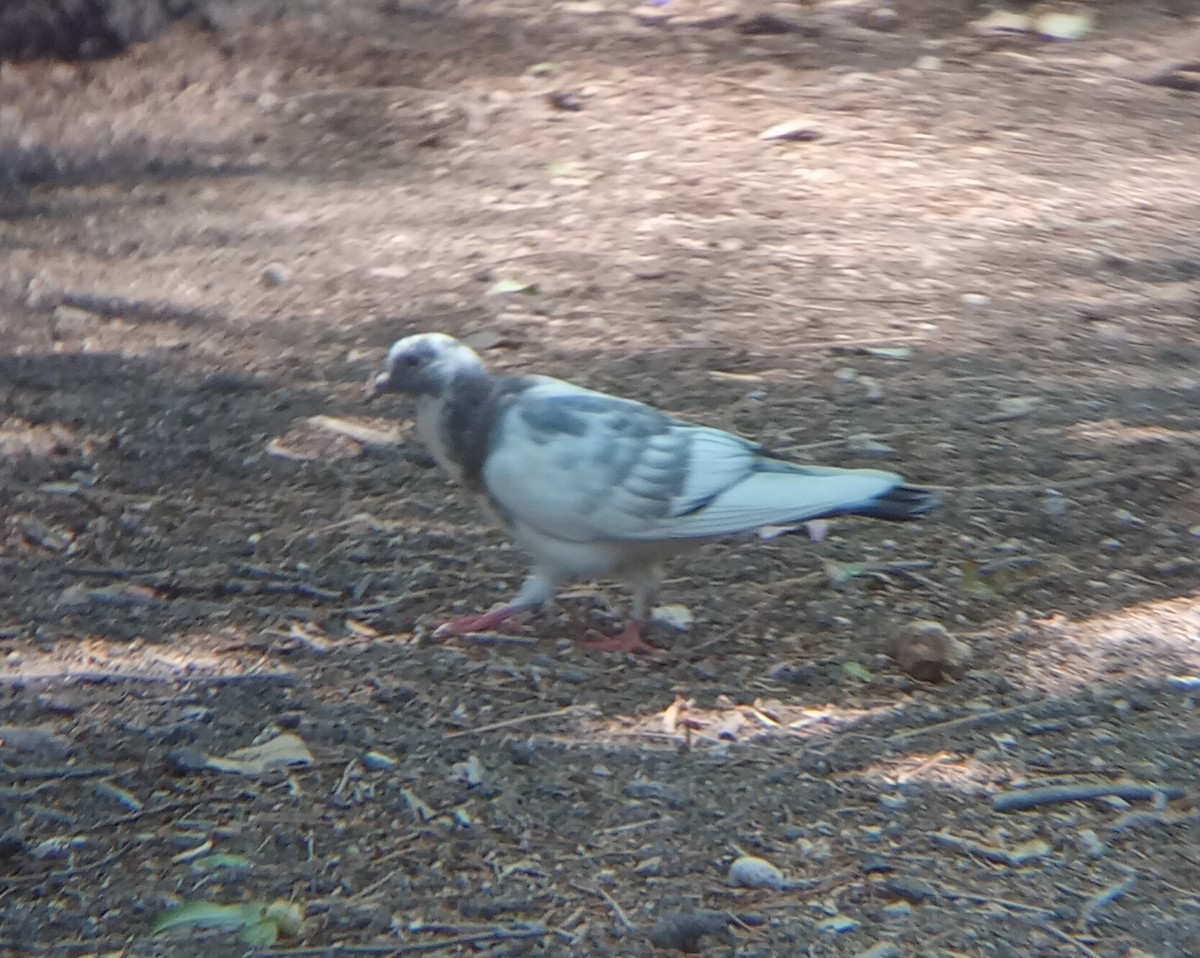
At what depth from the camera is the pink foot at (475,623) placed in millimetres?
3623

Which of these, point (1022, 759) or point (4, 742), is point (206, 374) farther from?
point (1022, 759)

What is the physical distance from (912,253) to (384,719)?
3073 mm

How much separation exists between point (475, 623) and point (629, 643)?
0.35 metres

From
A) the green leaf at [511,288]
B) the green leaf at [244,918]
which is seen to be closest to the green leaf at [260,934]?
the green leaf at [244,918]

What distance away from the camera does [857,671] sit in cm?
351

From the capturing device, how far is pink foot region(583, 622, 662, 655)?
11.9 ft

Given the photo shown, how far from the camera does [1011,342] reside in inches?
198

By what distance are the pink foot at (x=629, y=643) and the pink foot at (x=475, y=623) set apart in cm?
19

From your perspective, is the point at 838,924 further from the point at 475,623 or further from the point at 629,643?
the point at 475,623

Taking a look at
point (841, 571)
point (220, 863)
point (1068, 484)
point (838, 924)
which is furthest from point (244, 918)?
point (1068, 484)

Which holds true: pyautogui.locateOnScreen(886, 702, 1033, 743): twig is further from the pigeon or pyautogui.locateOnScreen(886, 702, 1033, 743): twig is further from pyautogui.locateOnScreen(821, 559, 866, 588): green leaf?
pyautogui.locateOnScreen(821, 559, 866, 588): green leaf

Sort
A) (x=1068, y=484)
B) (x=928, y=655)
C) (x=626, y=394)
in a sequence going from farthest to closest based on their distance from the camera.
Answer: (x=626, y=394)
(x=1068, y=484)
(x=928, y=655)

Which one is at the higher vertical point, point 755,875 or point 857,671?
point 755,875

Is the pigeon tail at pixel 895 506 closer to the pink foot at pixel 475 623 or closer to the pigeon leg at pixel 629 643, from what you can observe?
Answer: the pigeon leg at pixel 629 643
